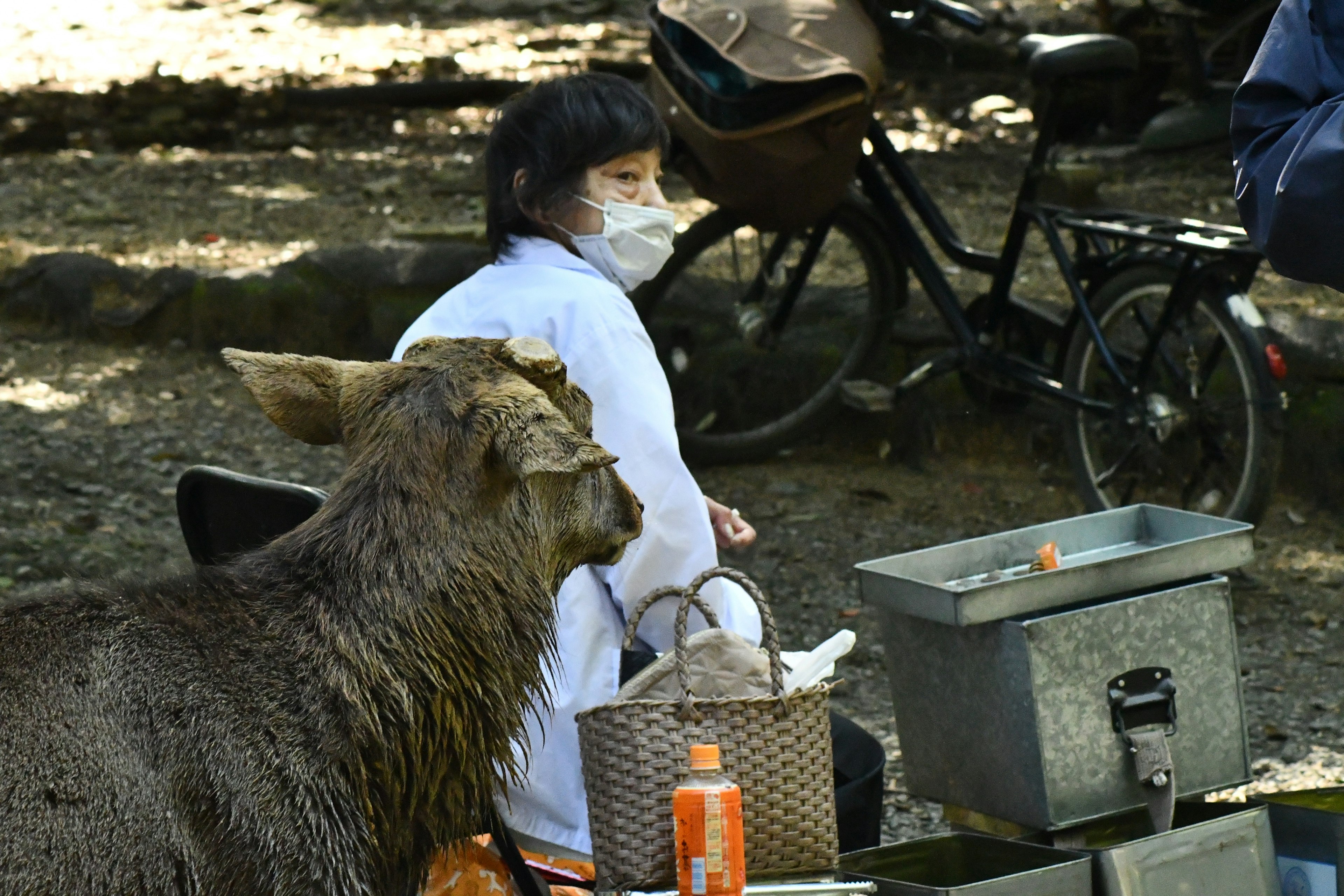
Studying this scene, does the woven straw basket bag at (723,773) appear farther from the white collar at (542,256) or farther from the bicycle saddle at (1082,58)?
the bicycle saddle at (1082,58)

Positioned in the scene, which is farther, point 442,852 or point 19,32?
point 19,32

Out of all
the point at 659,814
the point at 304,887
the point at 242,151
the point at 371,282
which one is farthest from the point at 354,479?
the point at 242,151

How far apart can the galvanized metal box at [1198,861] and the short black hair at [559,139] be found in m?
1.80

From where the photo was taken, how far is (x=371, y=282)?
7.59 meters

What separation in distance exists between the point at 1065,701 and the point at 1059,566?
39cm

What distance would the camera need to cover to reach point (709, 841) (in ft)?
7.93

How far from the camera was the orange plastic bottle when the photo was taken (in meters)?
2.41

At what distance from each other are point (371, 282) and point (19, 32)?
7085 mm

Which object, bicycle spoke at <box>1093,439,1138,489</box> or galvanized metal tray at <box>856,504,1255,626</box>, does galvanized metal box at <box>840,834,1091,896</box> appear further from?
bicycle spoke at <box>1093,439,1138,489</box>

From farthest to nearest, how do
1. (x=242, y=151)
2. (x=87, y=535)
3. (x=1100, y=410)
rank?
(x=242, y=151) → (x=87, y=535) → (x=1100, y=410)

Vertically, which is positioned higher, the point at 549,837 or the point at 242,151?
the point at 549,837

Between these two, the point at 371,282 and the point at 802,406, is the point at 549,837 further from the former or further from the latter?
the point at 371,282

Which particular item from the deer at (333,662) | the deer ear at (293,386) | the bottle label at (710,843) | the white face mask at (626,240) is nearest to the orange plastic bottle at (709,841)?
the bottle label at (710,843)

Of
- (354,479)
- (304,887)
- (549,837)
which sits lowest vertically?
(549,837)
